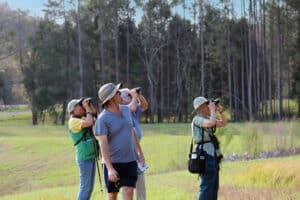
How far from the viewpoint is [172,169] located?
48.6 ft

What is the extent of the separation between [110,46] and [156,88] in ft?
17.5

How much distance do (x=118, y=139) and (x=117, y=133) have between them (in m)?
0.06

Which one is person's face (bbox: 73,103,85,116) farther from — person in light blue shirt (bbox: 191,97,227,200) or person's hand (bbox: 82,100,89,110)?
person in light blue shirt (bbox: 191,97,227,200)

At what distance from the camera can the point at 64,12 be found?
47875mm

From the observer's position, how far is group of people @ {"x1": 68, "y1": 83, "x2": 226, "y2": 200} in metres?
5.58

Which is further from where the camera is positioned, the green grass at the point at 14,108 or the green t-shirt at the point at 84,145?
the green grass at the point at 14,108

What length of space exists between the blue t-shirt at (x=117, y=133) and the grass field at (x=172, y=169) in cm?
224

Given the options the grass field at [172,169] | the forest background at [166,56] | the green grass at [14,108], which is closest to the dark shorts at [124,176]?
the grass field at [172,169]

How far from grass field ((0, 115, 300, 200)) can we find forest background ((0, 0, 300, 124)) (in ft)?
75.9

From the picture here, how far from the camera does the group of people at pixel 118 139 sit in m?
5.58

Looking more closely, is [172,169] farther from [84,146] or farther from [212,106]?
[212,106]

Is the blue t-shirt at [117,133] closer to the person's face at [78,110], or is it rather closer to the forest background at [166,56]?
the person's face at [78,110]

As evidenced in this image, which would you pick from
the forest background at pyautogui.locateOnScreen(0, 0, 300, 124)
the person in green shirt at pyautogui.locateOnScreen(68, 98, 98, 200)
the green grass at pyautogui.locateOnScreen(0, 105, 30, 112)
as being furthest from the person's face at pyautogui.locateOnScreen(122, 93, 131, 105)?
the green grass at pyautogui.locateOnScreen(0, 105, 30, 112)

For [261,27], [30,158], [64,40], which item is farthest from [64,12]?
[30,158]
